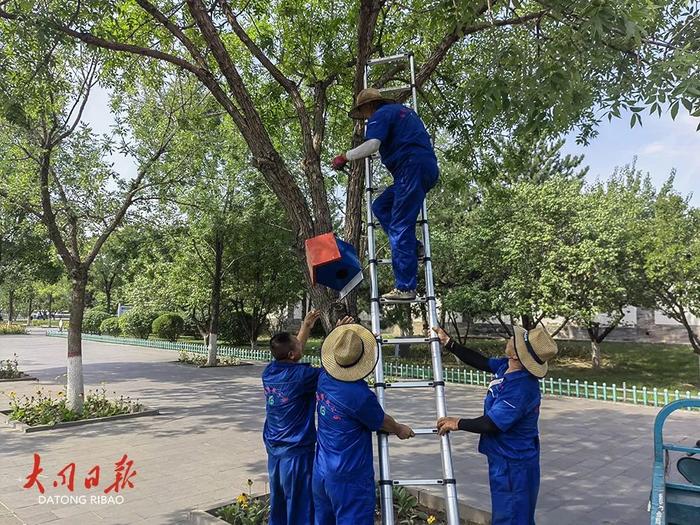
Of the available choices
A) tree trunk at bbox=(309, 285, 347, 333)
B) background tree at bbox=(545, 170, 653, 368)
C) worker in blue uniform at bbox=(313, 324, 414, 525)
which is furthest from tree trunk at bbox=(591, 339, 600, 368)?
worker in blue uniform at bbox=(313, 324, 414, 525)

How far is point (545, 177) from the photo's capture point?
86.4 ft

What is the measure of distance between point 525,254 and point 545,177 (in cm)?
1169

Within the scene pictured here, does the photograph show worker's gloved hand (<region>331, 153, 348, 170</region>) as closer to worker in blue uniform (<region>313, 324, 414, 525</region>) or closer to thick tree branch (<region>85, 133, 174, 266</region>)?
worker in blue uniform (<region>313, 324, 414, 525</region>)

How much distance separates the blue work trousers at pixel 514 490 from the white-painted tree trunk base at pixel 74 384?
8.83 m

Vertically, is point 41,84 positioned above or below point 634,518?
above

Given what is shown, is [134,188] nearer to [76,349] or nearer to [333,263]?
[76,349]

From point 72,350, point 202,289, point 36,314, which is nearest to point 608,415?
point 72,350

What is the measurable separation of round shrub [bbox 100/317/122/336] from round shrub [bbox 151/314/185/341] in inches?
250

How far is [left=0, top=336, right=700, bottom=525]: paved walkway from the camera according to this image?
5.66 m

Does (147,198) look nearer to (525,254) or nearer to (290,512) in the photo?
(290,512)

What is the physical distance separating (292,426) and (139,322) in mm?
30006

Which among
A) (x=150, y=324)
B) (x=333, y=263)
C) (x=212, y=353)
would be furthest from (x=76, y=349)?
(x=150, y=324)

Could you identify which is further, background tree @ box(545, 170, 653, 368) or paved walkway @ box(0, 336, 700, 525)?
background tree @ box(545, 170, 653, 368)

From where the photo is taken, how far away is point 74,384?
1002 cm
